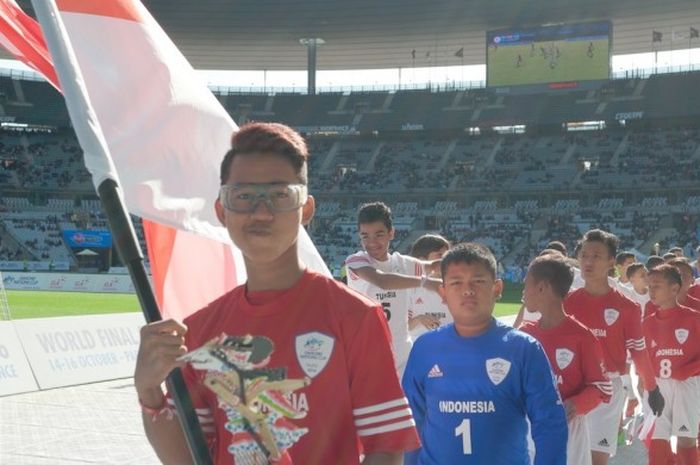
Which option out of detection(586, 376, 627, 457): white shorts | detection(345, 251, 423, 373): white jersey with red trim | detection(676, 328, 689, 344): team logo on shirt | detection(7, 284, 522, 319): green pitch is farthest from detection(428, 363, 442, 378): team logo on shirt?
detection(7, 284, 522, 319): green pitch

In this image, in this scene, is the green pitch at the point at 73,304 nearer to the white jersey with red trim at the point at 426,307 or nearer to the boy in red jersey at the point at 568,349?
the white jersey with red trim at the point at 426,307

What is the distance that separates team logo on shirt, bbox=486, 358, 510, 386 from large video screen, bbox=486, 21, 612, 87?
47.9m

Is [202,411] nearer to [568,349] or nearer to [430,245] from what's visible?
[568,349]

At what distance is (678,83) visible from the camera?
55.8 metres

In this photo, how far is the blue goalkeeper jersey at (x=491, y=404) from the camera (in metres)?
3.85

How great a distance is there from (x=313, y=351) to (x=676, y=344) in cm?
→ 625

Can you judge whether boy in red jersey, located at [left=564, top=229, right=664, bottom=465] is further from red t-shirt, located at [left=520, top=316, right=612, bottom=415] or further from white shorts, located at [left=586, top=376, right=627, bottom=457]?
red t-shirt, located at [left=520, top=316, right=612, bottom=415]

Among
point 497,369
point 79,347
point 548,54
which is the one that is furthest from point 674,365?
point 548,54

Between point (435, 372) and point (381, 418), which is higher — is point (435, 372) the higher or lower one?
the lower one

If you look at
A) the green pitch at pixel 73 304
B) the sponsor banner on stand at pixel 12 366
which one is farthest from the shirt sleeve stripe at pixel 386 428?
the green pitch at pixel 73 304

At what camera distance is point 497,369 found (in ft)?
12.9

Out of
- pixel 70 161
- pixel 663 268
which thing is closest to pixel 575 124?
pixel 70 161

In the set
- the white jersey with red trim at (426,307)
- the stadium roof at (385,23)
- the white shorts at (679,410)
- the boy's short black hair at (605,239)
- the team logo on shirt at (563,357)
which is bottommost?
the white shorts at (679,410)

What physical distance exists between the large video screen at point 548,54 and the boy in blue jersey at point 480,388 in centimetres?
4775
